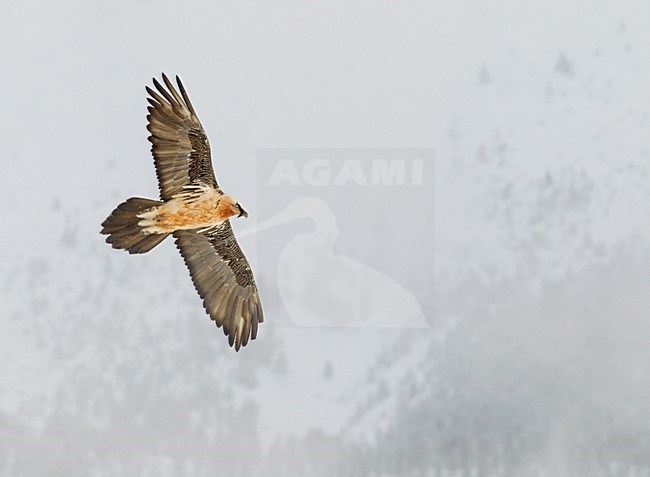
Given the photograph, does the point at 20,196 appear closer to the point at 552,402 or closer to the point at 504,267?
the point at 504,267

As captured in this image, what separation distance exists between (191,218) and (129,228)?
48 centimetres

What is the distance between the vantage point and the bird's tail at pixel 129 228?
6.34 metres

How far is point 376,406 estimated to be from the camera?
200ft

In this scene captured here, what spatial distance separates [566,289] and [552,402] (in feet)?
26.8

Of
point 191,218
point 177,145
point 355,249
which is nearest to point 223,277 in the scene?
point 191,218

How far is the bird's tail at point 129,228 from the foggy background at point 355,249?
4015 cm

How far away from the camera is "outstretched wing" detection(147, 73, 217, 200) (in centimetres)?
662

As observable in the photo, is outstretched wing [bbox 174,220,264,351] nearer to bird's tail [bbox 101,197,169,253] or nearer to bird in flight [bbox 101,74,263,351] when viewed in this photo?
bird in flight [bbox 101,74,263,351]

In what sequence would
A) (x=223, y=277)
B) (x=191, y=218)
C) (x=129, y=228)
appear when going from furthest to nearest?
(x=223, y=277) < (x=191, y=218) < (x=129, y=228)

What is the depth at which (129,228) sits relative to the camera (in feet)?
21.0

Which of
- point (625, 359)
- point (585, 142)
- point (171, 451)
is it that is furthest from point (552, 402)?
point (171, 451)

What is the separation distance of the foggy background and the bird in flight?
39245mm

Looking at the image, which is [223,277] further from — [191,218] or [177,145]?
[177,145]

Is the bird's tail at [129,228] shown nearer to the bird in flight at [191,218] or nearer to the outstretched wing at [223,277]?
the bird in flight at [191,218]
